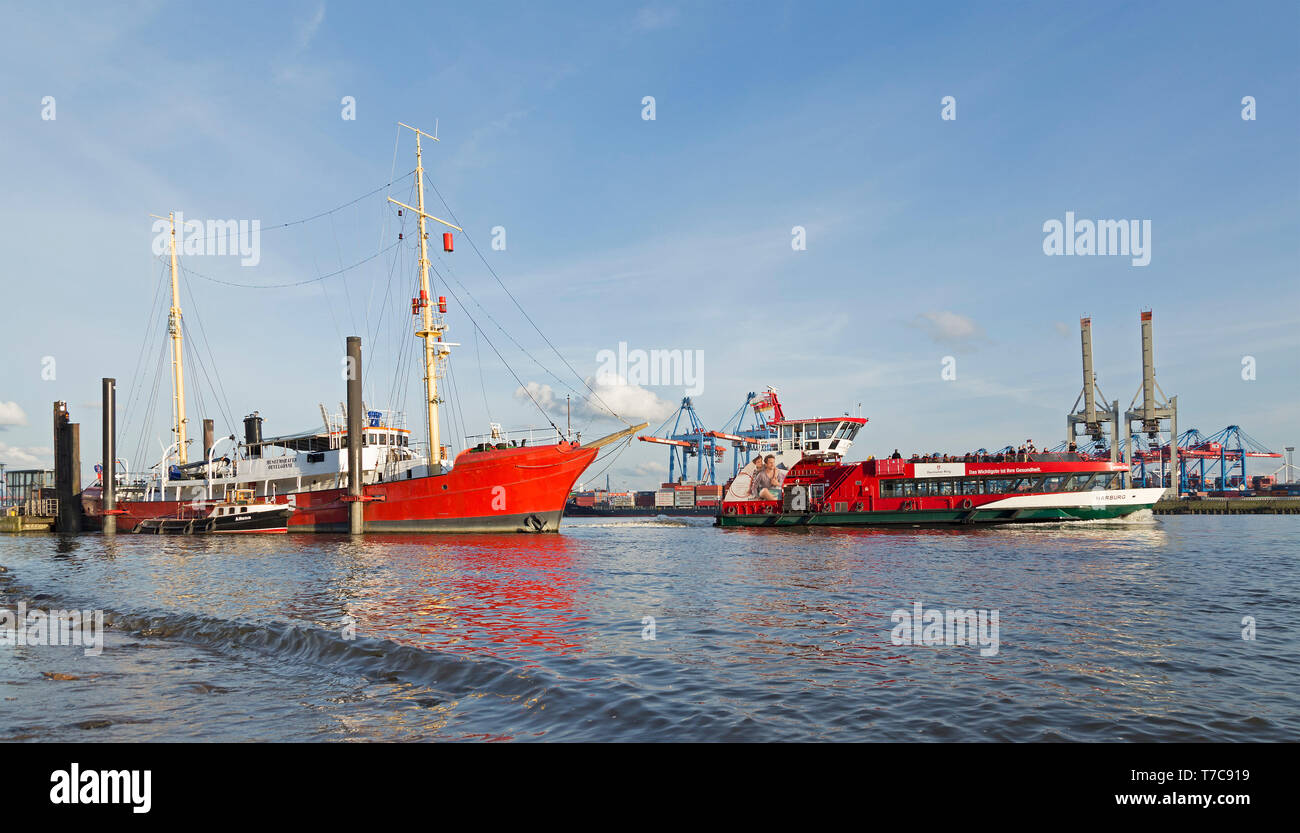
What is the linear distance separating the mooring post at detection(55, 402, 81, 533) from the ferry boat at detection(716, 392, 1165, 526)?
54.9 meters

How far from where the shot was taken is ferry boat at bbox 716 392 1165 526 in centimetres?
5006

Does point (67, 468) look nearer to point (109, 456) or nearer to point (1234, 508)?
point (109, 456)

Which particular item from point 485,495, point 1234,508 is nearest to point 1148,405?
point 1234,508

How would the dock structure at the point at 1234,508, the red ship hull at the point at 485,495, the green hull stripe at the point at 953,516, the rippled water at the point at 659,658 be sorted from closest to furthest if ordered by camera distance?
the rippled water at the point at 659,658, the red ship hull at the point at 485,495, the green hull stripe at the point at 953,516, the dock structure at the point at 1234,508

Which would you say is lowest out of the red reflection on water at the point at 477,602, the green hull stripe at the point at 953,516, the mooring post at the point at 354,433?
the green hull stripe at the point at 953,516

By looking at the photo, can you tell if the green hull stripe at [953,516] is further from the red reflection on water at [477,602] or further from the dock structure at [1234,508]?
the dock structure at [1234,508]

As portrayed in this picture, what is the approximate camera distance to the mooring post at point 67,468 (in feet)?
207

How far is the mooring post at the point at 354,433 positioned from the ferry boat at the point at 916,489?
29.1 m

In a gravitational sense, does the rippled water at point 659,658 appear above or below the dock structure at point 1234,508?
above

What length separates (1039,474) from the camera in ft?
167

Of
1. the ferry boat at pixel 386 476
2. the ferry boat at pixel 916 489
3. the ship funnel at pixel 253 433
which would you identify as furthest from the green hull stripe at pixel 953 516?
the ship funnel at pixel 253 433

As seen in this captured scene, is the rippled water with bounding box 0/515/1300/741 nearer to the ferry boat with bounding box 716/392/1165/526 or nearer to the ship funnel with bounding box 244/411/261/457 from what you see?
the ferry boat with bounding box 716/392/1165/526

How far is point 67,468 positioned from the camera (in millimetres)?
63719
